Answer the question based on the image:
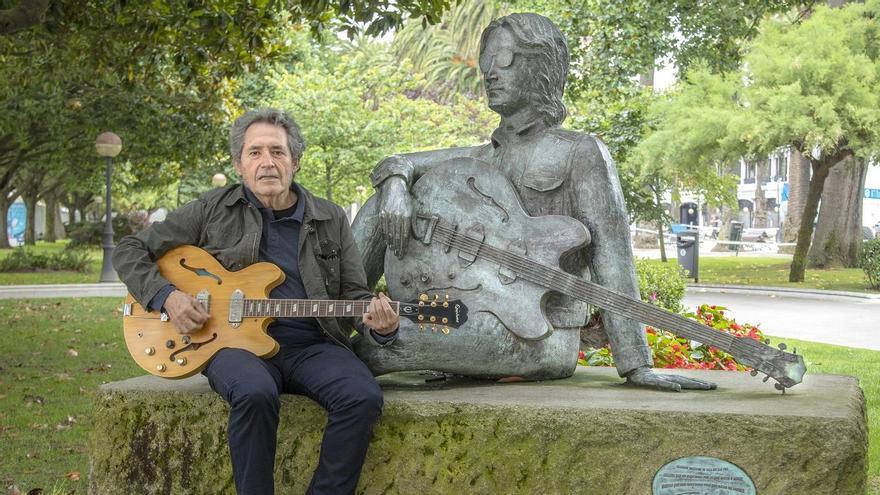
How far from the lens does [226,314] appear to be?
149 inches

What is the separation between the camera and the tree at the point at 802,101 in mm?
19750

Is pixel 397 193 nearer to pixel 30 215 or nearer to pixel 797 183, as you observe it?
pixel 797 183

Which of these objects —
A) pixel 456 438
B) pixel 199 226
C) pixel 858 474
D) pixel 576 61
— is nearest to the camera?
pixel 858 474

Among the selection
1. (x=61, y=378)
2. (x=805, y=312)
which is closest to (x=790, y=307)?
(x=805, y=312)

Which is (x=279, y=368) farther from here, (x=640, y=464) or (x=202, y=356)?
(x=640, y=464)

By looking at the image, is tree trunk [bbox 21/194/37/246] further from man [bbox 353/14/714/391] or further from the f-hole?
the f-hole

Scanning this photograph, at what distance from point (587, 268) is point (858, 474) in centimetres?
141

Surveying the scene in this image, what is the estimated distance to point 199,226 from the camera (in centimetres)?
399

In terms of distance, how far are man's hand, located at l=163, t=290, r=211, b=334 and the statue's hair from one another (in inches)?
66.7

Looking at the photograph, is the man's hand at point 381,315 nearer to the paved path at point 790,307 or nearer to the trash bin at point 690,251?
the paved path at point 790,307

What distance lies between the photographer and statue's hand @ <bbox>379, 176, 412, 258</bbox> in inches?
171

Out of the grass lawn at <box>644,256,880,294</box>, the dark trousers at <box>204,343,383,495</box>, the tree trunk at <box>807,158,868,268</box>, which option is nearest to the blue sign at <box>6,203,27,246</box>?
the grass lawn at <box>644,256,880,294</box>

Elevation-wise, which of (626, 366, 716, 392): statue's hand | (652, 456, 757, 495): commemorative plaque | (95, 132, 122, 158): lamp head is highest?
(95, 132, 122, 158): lamp head

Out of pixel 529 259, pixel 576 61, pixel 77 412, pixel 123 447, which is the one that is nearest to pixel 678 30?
pixel 576 61
